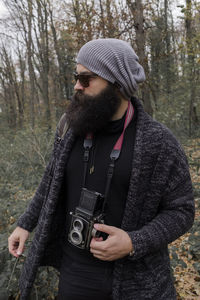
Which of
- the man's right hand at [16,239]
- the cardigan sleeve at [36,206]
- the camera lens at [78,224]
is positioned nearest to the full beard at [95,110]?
the cardigan sleeve at [36,206]

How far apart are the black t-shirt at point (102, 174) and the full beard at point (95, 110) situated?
0.06 m

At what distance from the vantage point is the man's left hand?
1.25 meters

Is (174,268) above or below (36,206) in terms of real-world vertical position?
below

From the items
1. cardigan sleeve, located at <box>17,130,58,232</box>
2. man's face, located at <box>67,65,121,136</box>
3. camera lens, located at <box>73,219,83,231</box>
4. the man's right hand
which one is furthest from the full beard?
the man's right hand

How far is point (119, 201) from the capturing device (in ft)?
4.74

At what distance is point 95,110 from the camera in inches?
60.1

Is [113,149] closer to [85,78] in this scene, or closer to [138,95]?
[85,78]

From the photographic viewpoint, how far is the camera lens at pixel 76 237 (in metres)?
1.36

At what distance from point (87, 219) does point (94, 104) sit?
0.68 metres

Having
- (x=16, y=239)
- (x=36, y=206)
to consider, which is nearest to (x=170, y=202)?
(x=36, y=206)

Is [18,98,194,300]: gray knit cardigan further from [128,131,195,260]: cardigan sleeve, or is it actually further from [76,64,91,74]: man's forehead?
[76,64,91,74]: man's forehead

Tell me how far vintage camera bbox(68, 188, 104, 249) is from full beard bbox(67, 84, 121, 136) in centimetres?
41

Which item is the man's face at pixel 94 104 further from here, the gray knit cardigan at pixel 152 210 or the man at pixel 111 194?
the gray knit cardigan at pixel 152 210

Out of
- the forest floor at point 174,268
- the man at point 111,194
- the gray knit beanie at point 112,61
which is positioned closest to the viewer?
the man at point 111,194
